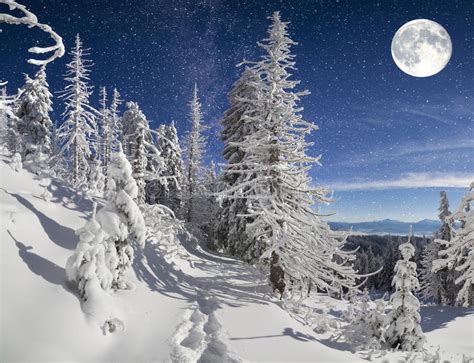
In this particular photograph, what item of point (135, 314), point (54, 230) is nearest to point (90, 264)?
point (135, 314)

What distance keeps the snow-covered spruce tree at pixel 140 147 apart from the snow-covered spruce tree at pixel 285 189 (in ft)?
16.4

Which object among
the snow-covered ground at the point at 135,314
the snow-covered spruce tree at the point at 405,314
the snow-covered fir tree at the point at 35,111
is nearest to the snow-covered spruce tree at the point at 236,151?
the snow-covered ground at the point at 135,314

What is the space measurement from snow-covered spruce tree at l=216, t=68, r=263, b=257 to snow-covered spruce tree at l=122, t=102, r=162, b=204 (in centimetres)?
516

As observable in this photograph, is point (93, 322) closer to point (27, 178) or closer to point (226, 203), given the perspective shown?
point (27, 178)

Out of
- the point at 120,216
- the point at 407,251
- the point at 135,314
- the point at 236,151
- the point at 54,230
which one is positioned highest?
the point at 236,151

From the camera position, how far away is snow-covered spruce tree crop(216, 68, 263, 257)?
70.8 feet

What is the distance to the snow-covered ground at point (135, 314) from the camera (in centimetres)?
718

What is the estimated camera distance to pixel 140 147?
26.3m

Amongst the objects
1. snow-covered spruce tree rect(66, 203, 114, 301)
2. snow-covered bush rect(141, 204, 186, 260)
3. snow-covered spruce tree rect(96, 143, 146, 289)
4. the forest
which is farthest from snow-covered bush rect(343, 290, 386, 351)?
snow-covered bush rect(141, 204, 186, 260)

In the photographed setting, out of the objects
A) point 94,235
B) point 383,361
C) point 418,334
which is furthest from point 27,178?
point 418,334

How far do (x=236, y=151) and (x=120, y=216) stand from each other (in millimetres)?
13311

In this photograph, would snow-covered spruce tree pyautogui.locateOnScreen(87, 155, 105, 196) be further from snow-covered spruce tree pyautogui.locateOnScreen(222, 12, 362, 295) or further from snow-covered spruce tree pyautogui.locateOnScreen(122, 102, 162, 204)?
snow-covered spruce tree pyautogui.locateOnScreen(222, 12, 362, 295)

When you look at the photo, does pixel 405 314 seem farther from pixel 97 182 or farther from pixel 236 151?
pixel 97 182

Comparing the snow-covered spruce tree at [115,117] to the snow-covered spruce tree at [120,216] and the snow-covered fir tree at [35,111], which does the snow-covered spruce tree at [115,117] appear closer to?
the snow-covered fir tree at [35,111]
